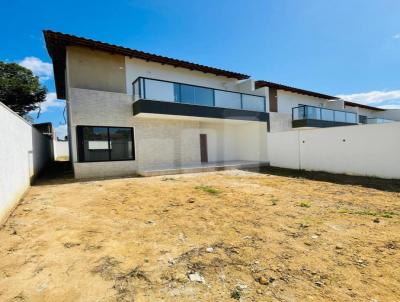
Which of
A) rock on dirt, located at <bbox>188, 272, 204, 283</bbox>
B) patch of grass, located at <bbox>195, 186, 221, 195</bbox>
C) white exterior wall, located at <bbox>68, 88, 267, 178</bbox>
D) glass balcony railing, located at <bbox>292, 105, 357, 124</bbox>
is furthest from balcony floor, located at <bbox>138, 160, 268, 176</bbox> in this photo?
rock on dirt, located at <bbox>188, 272, 204, 283</bbox>

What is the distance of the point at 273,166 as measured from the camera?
44.2ft

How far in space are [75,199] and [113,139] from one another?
15.7 ft

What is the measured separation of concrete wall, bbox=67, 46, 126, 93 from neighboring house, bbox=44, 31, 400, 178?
4cm

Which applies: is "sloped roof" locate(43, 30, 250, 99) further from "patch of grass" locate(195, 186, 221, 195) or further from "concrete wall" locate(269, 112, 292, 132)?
"patch of grass" locate(195, 186, 221, 195)

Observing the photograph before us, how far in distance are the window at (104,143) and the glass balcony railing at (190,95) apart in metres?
2.04

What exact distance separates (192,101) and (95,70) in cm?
501

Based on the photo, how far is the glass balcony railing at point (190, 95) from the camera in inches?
405

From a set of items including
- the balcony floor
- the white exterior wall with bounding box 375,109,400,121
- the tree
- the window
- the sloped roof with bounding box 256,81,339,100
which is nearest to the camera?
the window

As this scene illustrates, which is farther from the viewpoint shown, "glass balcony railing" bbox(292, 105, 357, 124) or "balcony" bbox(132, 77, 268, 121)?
"glass balcony railing" bbox(292, 105, 357, 124)

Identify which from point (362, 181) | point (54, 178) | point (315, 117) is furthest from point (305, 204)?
point (315, 117)

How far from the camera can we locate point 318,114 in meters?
16.3

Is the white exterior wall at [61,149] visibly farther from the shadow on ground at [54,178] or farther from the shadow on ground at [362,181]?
the shadow on ground at [362,181]

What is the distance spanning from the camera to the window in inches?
381

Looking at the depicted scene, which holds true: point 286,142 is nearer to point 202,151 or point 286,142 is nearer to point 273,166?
point 273,166
